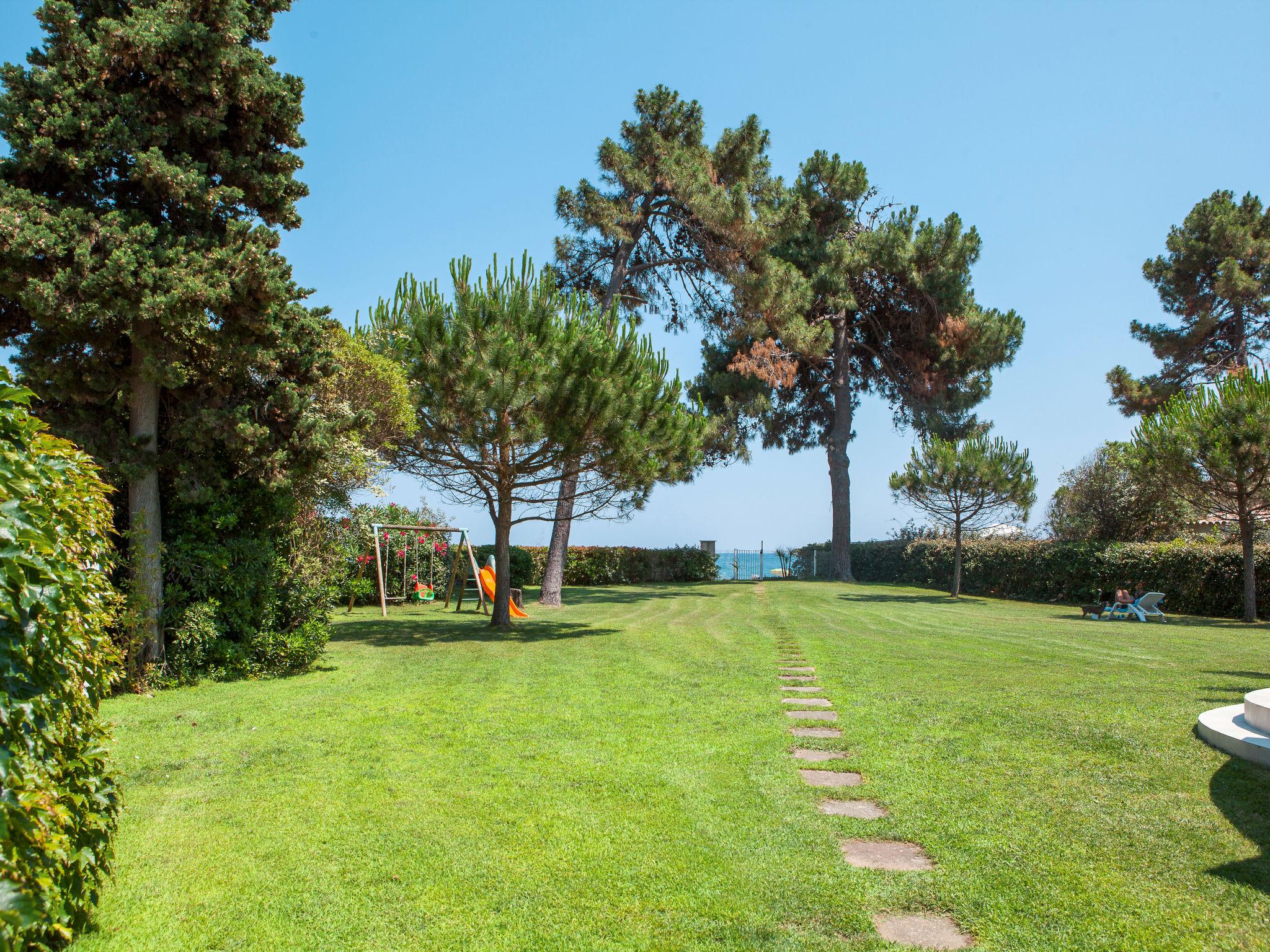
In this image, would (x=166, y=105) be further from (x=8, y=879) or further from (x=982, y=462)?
(x=982, y=462)

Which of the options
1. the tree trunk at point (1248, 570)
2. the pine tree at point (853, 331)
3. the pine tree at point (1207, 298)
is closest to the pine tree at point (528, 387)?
the pine tree at point (853, 331)

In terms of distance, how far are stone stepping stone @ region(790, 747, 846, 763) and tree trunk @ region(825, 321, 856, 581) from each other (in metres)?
22.8

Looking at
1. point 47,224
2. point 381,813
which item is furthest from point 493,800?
point 47,224

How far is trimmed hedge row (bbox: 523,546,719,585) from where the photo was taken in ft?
83.0

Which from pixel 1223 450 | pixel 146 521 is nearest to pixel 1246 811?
pixel 146 521

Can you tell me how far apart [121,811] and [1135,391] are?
29.8 metres

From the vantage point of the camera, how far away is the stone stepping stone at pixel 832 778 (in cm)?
421

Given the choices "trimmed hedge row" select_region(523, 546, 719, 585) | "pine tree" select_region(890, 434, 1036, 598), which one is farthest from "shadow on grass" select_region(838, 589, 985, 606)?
"trimmed hedge row" select_region(523, 546, 719, 585)

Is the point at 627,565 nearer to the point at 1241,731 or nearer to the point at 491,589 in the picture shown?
the point at 491,589

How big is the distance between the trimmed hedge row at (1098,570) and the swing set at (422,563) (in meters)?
15.3

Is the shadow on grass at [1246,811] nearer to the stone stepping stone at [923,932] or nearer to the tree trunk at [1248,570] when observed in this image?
the stone stepping stone at [923,932]

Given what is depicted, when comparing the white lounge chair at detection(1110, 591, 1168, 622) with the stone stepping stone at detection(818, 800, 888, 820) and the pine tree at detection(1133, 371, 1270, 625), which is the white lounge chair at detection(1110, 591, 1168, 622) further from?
the stone stepping stone at detection(818, 800, 888, 820)

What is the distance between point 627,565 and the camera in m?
26.7

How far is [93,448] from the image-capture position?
7012mm
